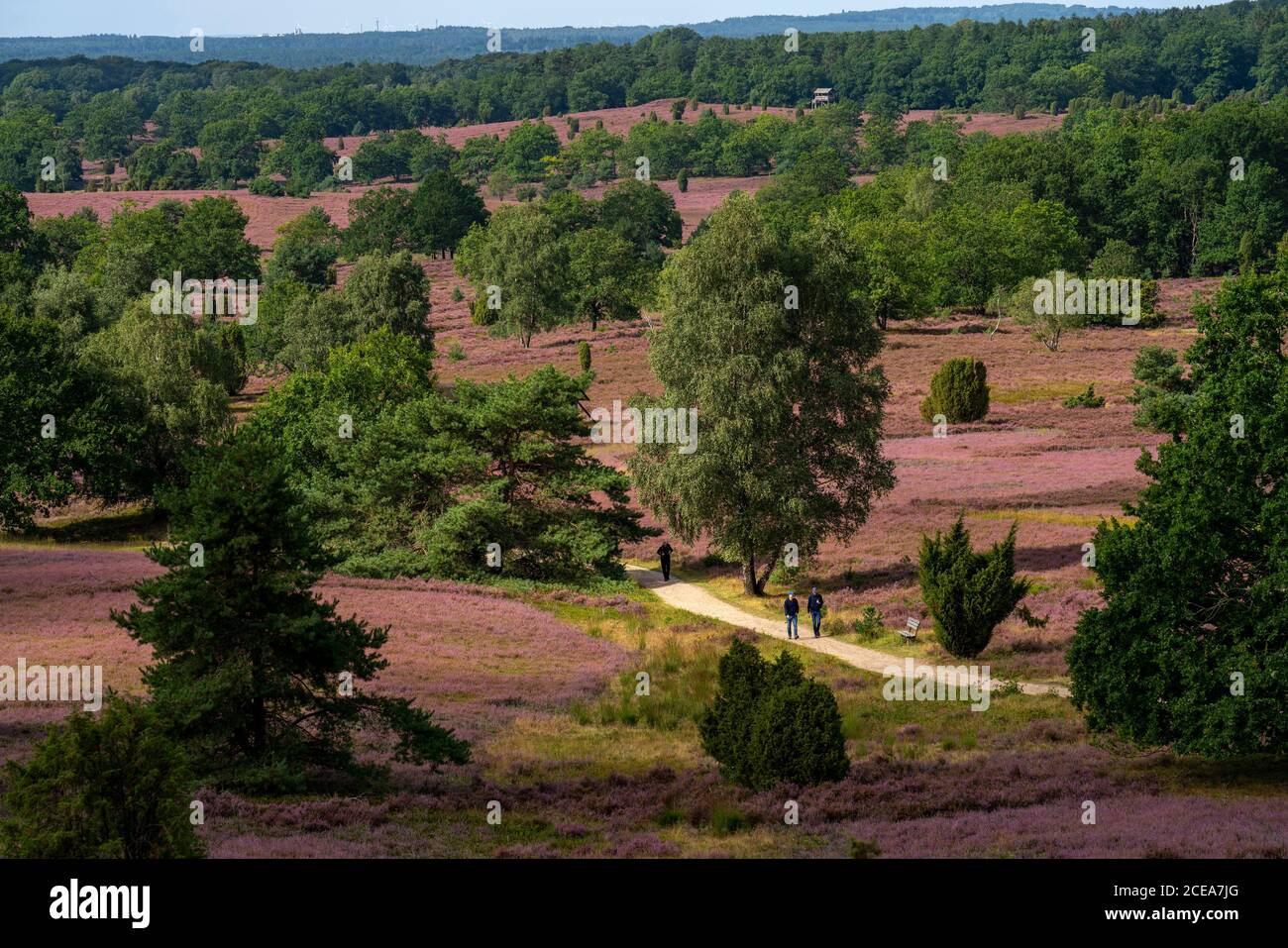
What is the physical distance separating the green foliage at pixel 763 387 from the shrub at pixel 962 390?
28035 mm

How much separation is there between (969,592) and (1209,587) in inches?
466

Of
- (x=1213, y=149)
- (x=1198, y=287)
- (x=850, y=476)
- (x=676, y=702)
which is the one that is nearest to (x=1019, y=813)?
(x=676, y=702)

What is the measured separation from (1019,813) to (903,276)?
90.8m

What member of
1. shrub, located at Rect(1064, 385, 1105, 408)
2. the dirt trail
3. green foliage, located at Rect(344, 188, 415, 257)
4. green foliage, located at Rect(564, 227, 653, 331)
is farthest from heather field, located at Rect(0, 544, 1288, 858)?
green foliage, located at Rect(344, 188, 415, 257)

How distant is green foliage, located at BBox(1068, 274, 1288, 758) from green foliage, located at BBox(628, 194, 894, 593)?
19.9 m

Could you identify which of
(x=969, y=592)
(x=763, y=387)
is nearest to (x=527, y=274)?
(x=763, y=387)

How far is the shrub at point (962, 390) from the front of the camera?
241ft

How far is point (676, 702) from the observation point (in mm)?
32500

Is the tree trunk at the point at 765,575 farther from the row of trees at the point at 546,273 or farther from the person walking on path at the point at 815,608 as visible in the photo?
the row of trees at the point at 546,273

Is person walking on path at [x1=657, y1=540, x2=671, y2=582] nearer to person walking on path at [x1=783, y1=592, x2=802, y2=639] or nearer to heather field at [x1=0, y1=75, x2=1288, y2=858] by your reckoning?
heather field at [x1=0, y1=75, x2=1288, y2=858]

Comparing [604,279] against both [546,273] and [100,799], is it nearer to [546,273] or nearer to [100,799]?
[546,273]

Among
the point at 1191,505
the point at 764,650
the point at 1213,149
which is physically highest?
the point at 1213,149

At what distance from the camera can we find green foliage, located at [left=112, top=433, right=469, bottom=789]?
22016 mm
